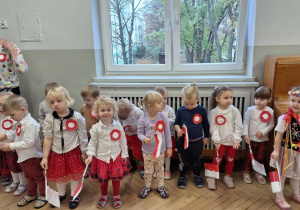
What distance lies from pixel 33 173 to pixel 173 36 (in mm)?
1938

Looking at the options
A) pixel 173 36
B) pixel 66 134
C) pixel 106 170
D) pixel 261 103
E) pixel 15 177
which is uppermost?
pixel 173 36

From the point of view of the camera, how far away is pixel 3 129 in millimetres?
2236

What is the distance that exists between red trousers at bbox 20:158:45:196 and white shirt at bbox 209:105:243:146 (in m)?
1.49

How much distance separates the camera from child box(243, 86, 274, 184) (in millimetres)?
2242

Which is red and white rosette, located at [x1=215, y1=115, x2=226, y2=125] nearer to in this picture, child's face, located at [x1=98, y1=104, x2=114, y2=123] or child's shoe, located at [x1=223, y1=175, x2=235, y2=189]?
child's shoe, located at [x1=223, y1=175, x2=235, y2=189]

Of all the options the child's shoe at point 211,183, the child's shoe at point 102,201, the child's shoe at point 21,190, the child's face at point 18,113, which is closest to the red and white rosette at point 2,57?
the child's face at point 18,113

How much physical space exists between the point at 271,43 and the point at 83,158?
2071mm

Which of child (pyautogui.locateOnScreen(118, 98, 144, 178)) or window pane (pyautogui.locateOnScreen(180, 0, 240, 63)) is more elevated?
window pane (pyautogui.locateOnScreen(180, 0, 240, 63))

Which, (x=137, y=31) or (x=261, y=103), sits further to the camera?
(x=137, y=31)

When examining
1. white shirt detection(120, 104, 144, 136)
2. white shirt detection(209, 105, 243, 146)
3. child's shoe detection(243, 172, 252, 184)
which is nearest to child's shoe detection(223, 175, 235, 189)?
child's shoe detection(243, 172, 252, 184)

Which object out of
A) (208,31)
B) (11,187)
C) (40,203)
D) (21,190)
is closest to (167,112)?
(208,31)

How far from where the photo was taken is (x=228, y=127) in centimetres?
226

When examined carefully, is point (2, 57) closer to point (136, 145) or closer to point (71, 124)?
point (71, 124)

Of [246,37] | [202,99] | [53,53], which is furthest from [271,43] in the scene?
[53,53]
